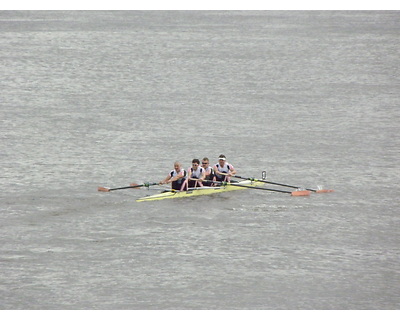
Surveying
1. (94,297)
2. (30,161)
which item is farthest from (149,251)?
(30,161)

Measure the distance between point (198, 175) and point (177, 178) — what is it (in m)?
1.29

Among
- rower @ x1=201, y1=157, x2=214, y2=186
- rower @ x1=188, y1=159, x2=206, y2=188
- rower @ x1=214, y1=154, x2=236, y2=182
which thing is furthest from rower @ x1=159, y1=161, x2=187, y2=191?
rower @ x1=214, y1=154, x2=236, y2=182

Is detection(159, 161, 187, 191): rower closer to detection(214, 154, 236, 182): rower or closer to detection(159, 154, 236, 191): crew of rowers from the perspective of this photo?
detection(159, 154, 236, 191): crew of rowers

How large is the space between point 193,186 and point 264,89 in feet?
115

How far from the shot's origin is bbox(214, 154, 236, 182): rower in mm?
45969

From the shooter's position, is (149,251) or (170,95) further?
(170,95)

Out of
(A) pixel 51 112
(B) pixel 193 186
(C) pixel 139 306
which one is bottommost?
(C) pixel 139 306

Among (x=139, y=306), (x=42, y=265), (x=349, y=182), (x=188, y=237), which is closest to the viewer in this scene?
(x=139, y=306)

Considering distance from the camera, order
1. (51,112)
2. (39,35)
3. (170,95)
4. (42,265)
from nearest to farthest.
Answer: (42,265)
(51,112)
(170,95)
(39,35)

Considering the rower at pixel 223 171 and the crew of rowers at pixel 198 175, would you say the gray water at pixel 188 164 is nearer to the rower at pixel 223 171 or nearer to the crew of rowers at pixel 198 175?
the crew of rowers at pixel 198 175

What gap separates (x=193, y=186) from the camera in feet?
149

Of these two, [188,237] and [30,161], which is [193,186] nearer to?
[188,237]

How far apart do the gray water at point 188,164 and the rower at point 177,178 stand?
1114 mm

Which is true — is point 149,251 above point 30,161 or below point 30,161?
below
